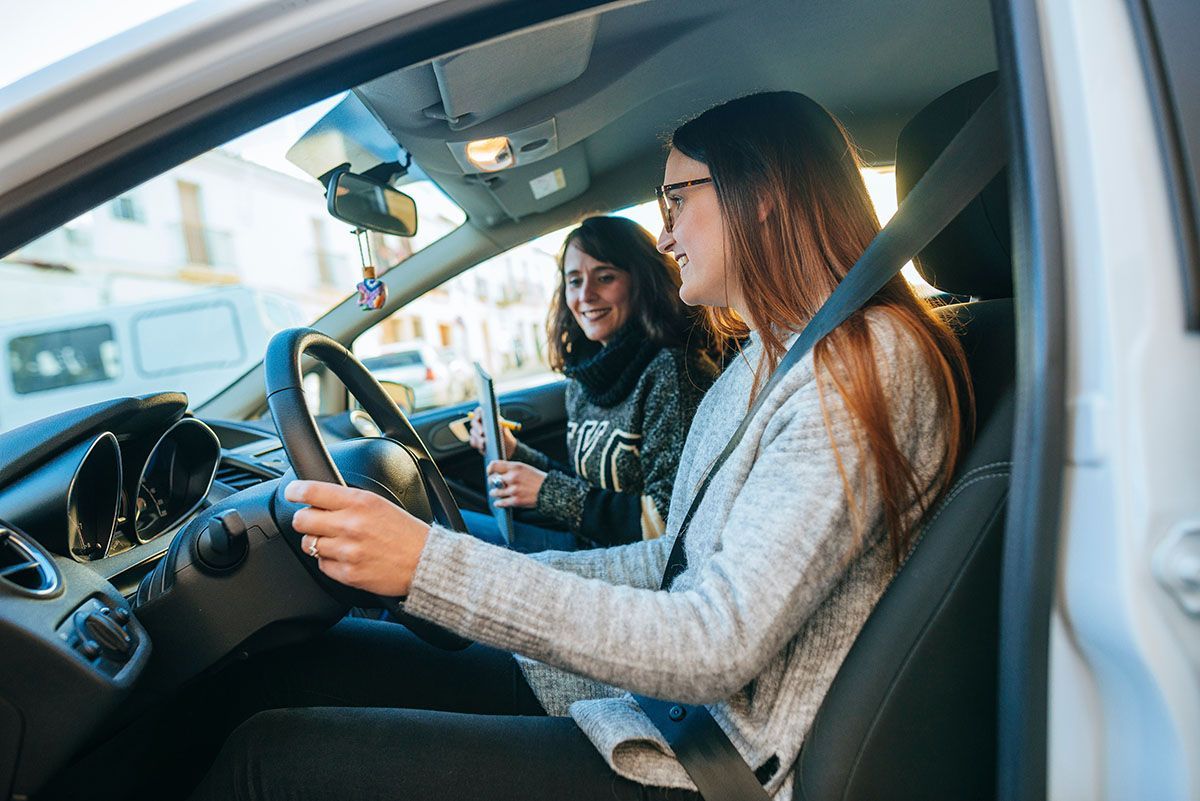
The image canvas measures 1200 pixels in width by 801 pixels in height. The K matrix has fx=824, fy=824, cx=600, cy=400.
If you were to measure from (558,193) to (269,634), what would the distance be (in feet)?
5.21

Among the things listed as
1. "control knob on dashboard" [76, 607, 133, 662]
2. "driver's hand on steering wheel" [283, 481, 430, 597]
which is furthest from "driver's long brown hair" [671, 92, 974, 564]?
"control knob on dashboard" [76, 607, 133, 662]

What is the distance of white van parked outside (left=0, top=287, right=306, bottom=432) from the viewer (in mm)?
5289

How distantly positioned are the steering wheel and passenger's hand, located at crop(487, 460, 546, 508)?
0.66 m

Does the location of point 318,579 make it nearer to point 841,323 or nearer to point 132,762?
point 132,762

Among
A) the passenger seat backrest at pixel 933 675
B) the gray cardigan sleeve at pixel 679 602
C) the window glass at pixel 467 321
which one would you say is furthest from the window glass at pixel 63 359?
the passenger seat backrest at pixel 933 675

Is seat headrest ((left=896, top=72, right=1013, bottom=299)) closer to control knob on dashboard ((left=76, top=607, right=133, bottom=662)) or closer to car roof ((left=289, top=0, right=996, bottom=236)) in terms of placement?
car roof ((left=289, top=0, right=996, bottom=236))

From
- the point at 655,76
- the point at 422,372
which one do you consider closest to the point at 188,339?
the point at 422,372

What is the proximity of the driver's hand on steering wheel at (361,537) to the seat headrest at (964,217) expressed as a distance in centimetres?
81

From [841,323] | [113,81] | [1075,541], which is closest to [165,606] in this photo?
[113,81]

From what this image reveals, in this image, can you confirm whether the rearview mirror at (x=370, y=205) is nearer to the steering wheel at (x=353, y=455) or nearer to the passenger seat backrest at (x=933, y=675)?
the steering wheel at (x=353, y=455)

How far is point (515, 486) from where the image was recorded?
219cm

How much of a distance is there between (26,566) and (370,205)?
3.81 ft

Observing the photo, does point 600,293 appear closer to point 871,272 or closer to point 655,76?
point 655,76

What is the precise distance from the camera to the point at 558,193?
2424mm
